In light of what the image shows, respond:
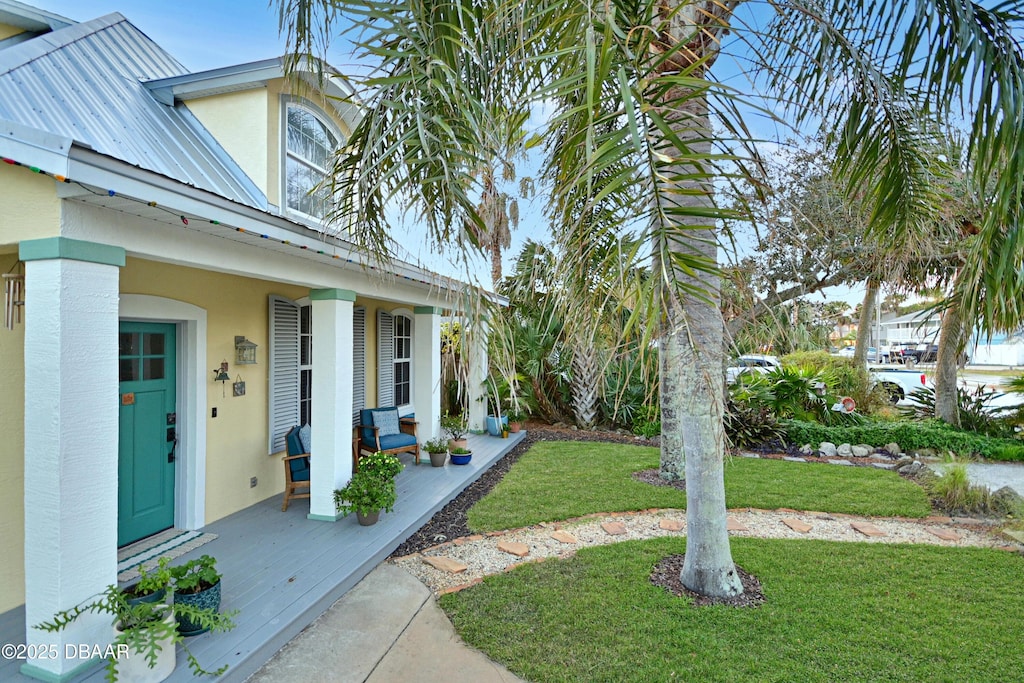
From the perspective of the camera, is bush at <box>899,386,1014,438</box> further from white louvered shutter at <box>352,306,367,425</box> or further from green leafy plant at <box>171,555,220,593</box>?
green leafy plant at <box>171,555,220,593</box>

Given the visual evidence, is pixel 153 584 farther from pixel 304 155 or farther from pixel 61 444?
pixel 304 155

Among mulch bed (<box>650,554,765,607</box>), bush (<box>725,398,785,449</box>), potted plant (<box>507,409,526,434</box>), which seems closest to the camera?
mulch bed (<box>650,554,765,607</box>)

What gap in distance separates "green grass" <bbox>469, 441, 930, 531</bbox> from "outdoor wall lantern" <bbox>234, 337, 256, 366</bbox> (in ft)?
10.7

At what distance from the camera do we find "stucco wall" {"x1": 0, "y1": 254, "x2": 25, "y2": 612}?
360 centimetres

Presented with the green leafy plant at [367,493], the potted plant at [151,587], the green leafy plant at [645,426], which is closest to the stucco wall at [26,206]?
the potted plant at [151,587]

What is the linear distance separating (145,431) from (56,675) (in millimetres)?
2422

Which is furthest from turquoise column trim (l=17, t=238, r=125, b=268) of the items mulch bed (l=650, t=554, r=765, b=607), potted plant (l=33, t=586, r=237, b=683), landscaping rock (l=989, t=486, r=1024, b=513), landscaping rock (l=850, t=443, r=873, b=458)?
landscaping rock (l=850, t=443, r=873, b=458)

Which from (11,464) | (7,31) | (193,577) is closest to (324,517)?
(193,577)

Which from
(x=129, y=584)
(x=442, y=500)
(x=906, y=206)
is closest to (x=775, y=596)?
(x=906, y=206)

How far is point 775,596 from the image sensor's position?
13.4 ft

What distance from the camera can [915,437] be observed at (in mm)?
9711

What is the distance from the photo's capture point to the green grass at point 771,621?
319 centimetres

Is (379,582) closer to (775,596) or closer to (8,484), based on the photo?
(8,484)

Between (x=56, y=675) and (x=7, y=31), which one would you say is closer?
(x=56, y=675)
